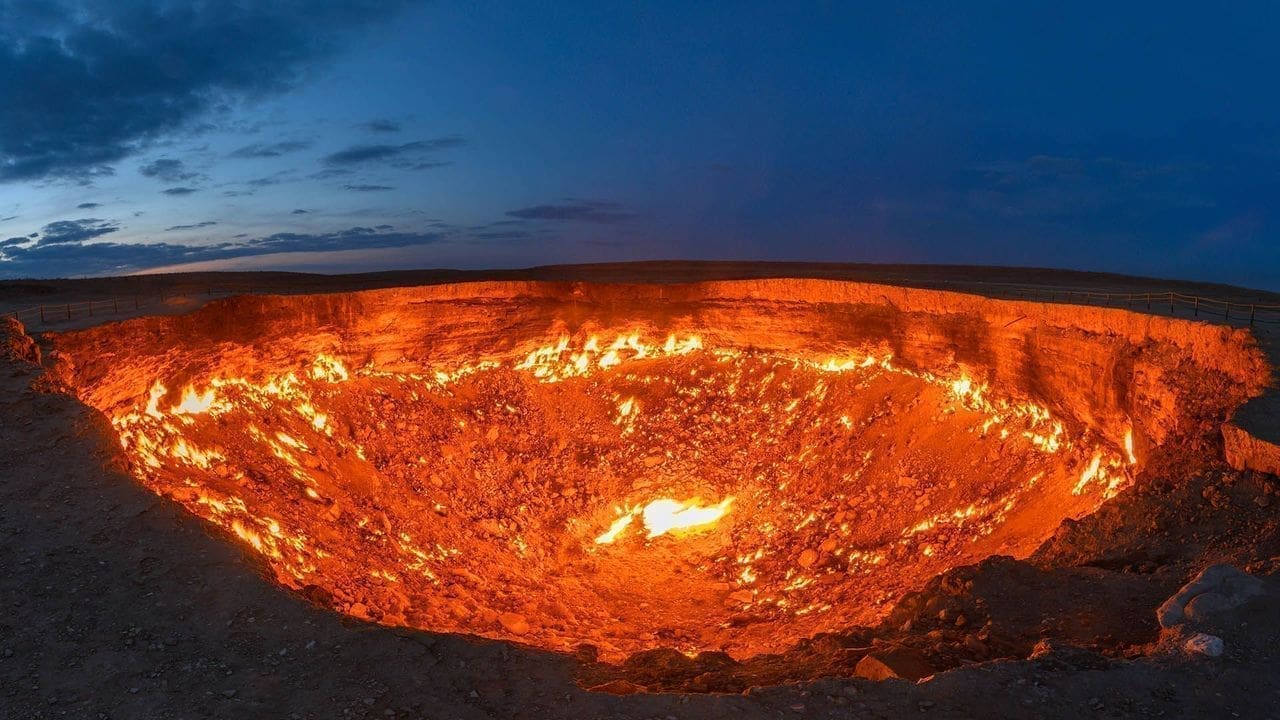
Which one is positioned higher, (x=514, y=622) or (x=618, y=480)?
(x=618, y=480)

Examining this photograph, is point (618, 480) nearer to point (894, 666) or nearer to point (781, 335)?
point (781, 335)

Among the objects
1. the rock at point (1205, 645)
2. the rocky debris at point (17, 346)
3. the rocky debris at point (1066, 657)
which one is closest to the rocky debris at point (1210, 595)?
the rock at point (1205, 645)

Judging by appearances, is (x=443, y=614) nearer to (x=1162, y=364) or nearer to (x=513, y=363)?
(x=513, y=363)

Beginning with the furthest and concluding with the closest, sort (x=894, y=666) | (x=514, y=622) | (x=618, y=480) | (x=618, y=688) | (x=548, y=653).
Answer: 1. (x=618, y=480)
2. (x=514, y=622)
3. (x=548, y=653)
4. (x=618, y=688)
5. (x=894, y=666)

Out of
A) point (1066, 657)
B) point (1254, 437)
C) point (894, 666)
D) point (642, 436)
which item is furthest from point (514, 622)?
point (1254, 437)

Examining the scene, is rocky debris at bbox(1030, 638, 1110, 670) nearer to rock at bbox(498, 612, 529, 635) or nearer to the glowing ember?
rock at bbox(498, 612, 529, 635)

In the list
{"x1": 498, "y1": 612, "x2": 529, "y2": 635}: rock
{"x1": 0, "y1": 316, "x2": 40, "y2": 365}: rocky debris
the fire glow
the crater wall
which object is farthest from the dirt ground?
{"x1": 0, "y1": 316, "x2": 40, "y2": 365}: rocky debris

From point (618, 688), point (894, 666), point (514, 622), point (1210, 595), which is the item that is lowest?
point (514, 622)

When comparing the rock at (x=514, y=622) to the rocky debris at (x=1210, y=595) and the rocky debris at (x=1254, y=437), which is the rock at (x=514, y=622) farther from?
the rocky debris at (x=1254, y=437)
